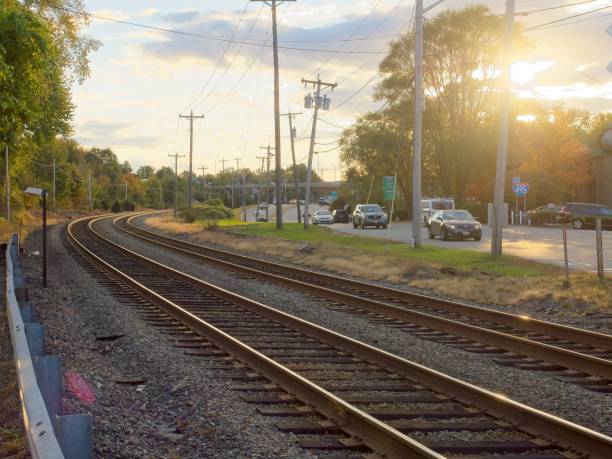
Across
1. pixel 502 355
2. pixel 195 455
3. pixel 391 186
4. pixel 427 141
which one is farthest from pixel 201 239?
pixel 195 455

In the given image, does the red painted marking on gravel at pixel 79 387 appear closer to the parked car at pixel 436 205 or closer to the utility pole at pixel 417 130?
the utility pole at pixel 417 130

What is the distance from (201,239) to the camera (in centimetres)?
4581

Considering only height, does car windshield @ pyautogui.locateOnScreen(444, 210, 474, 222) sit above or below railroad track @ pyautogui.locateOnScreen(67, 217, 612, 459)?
above

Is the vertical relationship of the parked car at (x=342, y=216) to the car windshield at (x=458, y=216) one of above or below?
below

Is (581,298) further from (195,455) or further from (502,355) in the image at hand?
(195,455)

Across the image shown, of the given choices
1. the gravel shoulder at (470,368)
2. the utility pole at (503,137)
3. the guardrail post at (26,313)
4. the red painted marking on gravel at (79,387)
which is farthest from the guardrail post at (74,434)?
the utility pole at (503,137)

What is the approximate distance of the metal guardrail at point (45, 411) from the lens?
13.5 feet

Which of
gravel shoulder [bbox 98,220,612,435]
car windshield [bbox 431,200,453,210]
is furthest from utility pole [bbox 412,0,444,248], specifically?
car windshield [bbox 431,200,453,210]

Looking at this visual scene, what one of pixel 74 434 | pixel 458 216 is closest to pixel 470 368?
pixel 74 434

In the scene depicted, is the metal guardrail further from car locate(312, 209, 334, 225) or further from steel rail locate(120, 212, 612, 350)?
car locate(312, 209, 334, 225)

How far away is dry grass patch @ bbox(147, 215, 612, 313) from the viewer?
1578 centimetres

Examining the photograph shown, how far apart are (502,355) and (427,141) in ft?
198

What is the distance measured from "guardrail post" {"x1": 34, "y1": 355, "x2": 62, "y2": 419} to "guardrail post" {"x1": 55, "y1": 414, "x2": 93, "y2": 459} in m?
1.37

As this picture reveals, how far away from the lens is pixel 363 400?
751cm
